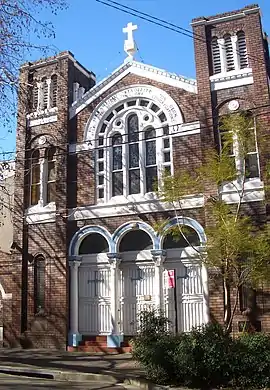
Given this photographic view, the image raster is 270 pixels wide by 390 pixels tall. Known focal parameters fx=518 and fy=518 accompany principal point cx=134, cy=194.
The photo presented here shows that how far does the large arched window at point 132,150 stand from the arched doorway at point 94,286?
167 centimetres

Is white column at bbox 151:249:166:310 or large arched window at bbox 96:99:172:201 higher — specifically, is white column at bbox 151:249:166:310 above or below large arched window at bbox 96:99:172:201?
below

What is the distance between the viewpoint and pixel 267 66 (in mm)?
17328

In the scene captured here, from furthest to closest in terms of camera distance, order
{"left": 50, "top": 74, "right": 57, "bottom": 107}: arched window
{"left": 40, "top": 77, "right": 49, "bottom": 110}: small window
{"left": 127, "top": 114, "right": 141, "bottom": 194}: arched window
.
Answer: {"left": 40, "top": 77, "right": 49, "bottom": 110}: small window
{"left": 50, "top": 74, "right": 57, "bottom": 107}: arched window
{"left": 127, "top": 114, "right": 141, "bottom": 194}: arched window

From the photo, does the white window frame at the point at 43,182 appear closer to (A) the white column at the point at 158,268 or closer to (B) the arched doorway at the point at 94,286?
(B) the arched doorway at the point at 94,286

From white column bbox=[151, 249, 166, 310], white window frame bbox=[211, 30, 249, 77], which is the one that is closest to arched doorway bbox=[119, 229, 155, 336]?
white column bbox=[151, 249, 166, 310]

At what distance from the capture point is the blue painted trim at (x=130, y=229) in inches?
667

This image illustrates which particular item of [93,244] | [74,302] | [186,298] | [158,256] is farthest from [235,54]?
[74,302]

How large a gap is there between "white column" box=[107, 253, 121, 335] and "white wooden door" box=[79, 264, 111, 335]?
0.85 ft

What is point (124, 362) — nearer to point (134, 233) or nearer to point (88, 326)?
point (88, 326)

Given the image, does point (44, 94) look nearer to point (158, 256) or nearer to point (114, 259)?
point (114, 259)

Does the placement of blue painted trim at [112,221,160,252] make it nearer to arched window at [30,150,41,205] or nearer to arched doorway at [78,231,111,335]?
arched doorway at [78,231,111,335]

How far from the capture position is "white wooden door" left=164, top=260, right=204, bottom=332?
1617cm

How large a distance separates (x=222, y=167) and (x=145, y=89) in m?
6.28

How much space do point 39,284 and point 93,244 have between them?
96.9 inches
